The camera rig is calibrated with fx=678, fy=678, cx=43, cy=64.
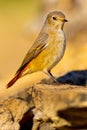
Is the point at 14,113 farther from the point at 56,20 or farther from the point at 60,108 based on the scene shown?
the point at 56,20

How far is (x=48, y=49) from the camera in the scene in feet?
32.1

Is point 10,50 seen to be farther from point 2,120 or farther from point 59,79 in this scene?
point 2,120

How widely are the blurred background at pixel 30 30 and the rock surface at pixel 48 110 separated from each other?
13.0 ft

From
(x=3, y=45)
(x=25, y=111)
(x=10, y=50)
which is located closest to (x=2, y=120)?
(x=25, y=111)

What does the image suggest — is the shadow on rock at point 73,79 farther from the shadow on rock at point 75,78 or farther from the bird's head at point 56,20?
the bird's head at point 56,20

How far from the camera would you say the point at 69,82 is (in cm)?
931

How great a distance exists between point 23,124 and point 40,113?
0.34 m

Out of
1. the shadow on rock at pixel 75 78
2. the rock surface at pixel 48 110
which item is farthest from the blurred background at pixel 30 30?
the rock surface at pixel 48 110

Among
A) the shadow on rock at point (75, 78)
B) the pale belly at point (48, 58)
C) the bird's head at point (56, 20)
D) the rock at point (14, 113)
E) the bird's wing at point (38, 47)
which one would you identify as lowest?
the shadow on rock at point (75, 78)

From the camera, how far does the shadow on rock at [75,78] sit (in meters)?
9.24

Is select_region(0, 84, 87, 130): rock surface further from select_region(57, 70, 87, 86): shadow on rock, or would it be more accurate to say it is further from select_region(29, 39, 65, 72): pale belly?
select_region(29, 39, 65, 72): pale belly

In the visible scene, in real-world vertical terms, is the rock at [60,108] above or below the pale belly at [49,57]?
below

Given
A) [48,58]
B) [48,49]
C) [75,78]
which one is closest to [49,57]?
[48,58]

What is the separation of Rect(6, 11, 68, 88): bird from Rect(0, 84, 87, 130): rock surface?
1731mm
